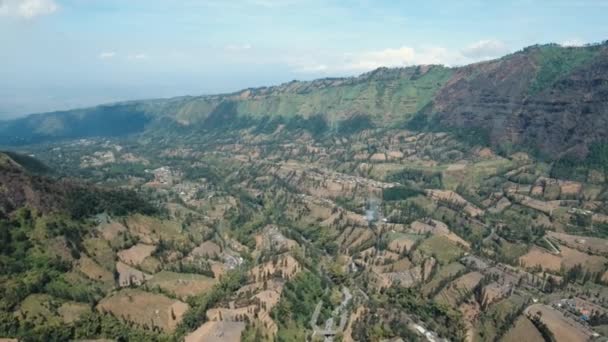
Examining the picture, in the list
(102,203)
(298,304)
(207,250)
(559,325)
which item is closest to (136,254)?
(207,250)

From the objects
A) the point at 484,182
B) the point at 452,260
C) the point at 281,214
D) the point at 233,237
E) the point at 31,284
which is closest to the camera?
the point at 31,284

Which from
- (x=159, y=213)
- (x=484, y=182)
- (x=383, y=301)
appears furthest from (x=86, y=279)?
(x=484, y=182)

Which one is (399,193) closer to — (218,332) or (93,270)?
(218,332)

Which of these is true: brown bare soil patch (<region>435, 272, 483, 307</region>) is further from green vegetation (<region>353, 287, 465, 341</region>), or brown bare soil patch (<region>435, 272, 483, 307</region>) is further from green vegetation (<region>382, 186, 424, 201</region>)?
green vegetation (<region>382, 186, 424, 201</region>)

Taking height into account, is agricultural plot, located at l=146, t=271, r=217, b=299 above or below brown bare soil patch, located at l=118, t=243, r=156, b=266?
below

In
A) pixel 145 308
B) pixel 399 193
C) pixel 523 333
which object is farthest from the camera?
pixel 399 193

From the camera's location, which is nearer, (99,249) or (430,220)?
(99,249)

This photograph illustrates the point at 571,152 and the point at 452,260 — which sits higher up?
the point at 571,152

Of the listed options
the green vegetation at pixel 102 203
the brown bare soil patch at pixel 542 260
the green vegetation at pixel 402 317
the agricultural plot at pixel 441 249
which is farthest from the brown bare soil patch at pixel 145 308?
the brown bare soil patch at pixel 542 260

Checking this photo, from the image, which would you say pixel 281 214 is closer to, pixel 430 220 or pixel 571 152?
pixel 430 220

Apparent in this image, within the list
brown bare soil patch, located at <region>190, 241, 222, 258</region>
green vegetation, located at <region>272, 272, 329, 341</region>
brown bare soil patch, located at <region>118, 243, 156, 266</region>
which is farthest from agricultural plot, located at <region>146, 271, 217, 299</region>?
green vegetation, located at <region>272, 272, 329, 341</region>

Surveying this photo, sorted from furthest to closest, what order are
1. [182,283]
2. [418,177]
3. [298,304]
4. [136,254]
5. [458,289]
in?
[418,177], [136,254], [182,283], [458,289], [298,304]
